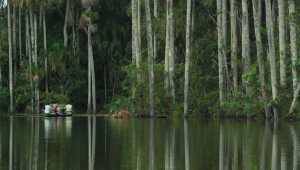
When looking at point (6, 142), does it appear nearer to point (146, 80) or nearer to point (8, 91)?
point (146, 80)

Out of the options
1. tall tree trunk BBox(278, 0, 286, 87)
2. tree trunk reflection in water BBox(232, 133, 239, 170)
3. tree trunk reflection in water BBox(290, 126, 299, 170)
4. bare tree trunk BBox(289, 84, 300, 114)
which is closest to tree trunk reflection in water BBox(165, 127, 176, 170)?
tree trunk reflection in water BBox(232, 133, 239, 170)

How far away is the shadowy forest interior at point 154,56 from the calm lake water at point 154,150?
11.0m

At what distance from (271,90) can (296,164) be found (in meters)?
23.9

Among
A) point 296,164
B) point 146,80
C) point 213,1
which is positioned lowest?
point 296,164

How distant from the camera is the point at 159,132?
30984 mm

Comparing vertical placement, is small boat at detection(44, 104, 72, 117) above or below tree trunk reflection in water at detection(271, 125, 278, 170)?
above

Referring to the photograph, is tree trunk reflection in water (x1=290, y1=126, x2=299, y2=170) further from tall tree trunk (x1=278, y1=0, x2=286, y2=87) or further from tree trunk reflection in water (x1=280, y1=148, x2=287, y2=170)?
tall tree trunk (x1=278, y1=0, x2=286, y2=87)

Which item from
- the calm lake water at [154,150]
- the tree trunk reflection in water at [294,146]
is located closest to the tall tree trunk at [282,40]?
the tree trunk reflection in water at [294,146]

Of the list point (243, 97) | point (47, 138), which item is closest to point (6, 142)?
point (47, 138)

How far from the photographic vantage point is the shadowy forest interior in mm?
42000

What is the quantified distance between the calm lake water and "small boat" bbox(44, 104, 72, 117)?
892 inches

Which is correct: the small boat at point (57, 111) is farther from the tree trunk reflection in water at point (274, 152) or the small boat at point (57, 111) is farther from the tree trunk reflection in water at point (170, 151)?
the tree trunk reflection in water at point (274, 152)

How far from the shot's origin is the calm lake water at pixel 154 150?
18547 mm

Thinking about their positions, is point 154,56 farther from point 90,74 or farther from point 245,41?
point 245,41
